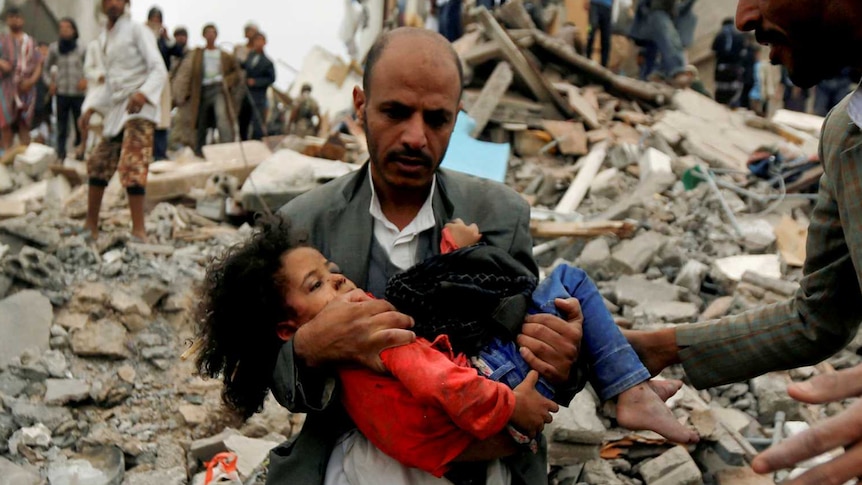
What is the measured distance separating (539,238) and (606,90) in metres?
5.25

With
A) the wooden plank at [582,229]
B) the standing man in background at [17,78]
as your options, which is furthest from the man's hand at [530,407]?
the standing man in background at [17,78]

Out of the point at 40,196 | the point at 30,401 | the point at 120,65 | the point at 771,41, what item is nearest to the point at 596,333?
the point at 771,41

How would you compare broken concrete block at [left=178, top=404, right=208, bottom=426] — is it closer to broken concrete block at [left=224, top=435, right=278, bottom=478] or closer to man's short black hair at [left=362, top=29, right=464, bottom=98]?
broken concrete block at [left=224, top=435, right=278, bottom=478]

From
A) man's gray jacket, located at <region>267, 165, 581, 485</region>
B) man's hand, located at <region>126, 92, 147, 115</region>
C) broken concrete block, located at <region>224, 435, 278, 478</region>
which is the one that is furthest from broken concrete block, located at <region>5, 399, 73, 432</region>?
man's hand, located at <region>126, 92, 147, 115</region>

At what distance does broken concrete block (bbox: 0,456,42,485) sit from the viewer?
3475 mm

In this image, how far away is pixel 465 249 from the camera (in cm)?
204

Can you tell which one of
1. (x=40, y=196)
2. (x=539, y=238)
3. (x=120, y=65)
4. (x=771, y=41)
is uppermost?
(x=771, y=41)

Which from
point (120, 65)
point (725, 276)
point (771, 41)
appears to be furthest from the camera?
point (120, 65)

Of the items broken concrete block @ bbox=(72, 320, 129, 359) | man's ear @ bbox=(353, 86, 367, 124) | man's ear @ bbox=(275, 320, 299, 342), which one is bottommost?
broken concrete block @ bbox=(72, 320, 129, 359)

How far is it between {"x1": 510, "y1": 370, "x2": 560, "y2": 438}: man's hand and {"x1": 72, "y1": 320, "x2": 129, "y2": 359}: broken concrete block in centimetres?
362

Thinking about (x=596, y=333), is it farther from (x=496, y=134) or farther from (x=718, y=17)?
(x=718, y=17)

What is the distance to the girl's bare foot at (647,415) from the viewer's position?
200 cm

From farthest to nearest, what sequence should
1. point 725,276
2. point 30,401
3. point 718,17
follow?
point 718,17
point 725,276
point 30,401

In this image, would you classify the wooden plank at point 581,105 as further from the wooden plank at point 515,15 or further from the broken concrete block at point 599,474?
the broken concrete block at point 599,474
